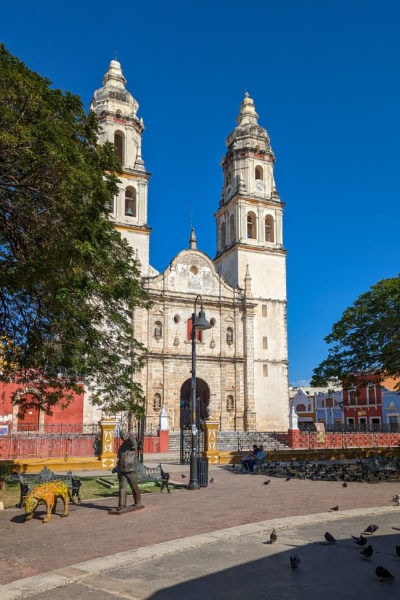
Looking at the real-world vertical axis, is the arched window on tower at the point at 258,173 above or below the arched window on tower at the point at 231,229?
above

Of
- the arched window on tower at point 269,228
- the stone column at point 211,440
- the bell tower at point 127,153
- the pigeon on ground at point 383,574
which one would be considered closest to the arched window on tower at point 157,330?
the bell tower at point 127,153

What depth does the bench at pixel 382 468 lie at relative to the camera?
1439cm

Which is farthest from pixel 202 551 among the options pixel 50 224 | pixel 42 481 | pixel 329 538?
pixel 50 224

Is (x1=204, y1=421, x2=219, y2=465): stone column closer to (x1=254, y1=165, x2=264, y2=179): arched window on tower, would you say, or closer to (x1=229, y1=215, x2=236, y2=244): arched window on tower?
(x1=229, y1=215, x2=236, y2=244): arched window on tower

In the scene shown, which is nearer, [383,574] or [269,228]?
[383,574]

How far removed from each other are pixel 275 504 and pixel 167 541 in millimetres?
3552

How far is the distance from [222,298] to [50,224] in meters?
25.7

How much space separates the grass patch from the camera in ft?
35.3

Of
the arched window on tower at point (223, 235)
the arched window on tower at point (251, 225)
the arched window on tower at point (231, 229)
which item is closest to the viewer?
the arched window on tower at point (251, 225)

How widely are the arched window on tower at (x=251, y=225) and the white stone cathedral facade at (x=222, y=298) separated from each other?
67 millimetres

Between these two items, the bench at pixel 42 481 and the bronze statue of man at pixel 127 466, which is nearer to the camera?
the bronze statue of man at pixel 127 466

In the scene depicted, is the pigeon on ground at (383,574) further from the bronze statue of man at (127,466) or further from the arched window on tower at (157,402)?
the arched window on tower at (157,402)

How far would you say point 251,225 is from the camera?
35.6m

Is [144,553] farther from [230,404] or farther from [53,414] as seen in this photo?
[230,404]
